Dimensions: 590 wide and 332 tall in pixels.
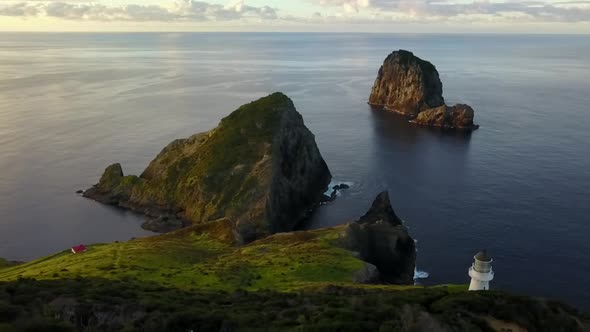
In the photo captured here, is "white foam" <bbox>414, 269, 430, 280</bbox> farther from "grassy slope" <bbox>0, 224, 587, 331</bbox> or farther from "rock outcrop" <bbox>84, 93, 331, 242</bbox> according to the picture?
"rock outcrop" <bbox>84, 93, 331, 242</bbox>

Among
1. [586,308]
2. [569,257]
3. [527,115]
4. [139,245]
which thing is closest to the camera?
[586,308]

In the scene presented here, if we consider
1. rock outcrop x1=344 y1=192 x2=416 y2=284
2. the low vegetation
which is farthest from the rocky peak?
the low vegetation

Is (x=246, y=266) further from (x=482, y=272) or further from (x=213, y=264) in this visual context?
(x=482, y=272)

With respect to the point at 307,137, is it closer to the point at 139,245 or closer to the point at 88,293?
the point at 139,245

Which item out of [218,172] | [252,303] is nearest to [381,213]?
[218,172]

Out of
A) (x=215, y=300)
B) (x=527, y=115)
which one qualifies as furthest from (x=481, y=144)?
(x=215, y=300)

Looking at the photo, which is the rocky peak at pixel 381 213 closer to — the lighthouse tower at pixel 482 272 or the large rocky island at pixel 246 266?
the large rocky island at pixel 246 266
